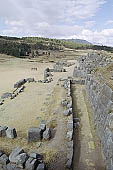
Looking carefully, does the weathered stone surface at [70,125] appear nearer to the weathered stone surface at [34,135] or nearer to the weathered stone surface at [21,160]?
the weathered stone surface at [34,135]

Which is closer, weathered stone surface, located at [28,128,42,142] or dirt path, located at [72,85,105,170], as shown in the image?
dirt path, located at [72,85,105,170]

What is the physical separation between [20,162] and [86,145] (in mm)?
3532

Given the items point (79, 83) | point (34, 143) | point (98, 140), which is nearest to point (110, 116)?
point (98, 140)

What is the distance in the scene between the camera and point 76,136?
10625 millimetres

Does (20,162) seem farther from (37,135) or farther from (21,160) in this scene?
(37,135)

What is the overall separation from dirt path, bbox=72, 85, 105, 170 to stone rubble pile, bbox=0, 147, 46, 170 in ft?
5.08

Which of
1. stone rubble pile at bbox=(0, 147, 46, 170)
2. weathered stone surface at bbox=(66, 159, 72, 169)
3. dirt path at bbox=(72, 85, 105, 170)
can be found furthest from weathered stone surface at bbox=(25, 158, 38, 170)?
dirt path at bbox=(72, 85, 105, 170)

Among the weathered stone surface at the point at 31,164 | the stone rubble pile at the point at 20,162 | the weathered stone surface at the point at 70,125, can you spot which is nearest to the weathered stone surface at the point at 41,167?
the stone rubble pile at the point at 20,162

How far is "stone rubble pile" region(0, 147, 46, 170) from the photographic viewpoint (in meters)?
7.76

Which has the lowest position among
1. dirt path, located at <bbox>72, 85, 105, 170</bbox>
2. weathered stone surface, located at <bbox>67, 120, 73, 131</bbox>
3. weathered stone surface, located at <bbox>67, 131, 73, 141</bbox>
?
dirt path, located at <bbox>72, 85, 105, 170</bbox>

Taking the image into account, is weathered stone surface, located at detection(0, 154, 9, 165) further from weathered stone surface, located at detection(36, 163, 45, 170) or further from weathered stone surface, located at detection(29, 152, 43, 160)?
weathered stone surface, located at detection(36, 163, 45, 170)

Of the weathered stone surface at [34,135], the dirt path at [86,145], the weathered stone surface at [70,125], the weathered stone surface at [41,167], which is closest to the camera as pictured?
the weathered stone surface at [41,167]

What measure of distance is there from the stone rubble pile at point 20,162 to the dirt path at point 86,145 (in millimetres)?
1548

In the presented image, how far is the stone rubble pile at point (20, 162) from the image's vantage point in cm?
776
